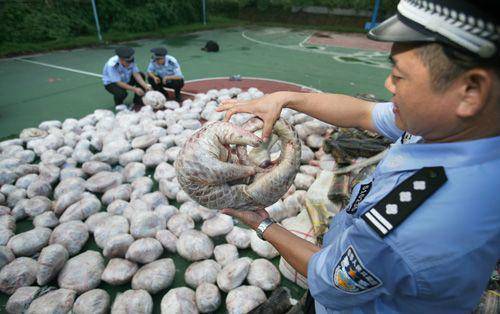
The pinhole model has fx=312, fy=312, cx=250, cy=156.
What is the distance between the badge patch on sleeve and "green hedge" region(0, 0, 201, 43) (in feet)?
46.9

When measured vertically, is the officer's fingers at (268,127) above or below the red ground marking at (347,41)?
above

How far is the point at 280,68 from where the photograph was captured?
Result: 29.5ft

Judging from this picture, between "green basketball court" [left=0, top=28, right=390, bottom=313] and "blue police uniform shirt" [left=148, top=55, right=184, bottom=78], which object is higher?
"blue police uniform shirt" [left=148, top=55, right=184, bottom=78]

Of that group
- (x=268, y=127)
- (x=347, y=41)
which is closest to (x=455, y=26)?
(x=268, y=127)

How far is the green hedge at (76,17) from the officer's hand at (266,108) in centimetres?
1335

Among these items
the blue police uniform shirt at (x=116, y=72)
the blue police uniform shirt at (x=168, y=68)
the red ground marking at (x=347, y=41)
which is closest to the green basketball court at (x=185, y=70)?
the blue police uniform shirt at (x=116, y=72)

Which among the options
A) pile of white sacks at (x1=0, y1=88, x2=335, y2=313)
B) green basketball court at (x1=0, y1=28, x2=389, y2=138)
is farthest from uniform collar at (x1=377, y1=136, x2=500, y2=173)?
green basketball court at (x1=0, y1=28, x2=389, y2=138)

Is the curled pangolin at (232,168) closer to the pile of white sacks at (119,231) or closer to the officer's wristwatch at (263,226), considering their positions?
the officer's wristwatch at (263,226)

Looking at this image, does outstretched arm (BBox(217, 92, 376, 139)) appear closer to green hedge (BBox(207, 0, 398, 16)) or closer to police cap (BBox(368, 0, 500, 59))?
police cap (BBox(368, 0, 500, 59))

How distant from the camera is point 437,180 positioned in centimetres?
93

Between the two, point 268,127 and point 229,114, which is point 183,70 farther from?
point 268,127

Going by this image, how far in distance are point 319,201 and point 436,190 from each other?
73.7 inches

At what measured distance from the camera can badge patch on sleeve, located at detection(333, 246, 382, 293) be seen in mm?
996

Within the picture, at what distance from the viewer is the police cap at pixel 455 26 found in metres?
0.78
